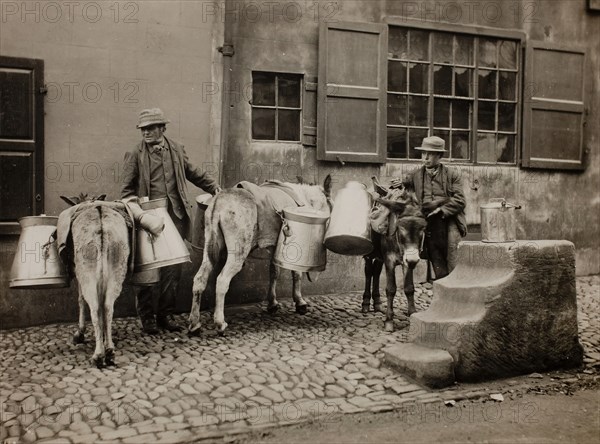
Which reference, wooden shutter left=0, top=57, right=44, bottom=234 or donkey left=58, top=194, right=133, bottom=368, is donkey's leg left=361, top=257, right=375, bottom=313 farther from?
wooden shutter left=0, top=57, right=44, bottom=234

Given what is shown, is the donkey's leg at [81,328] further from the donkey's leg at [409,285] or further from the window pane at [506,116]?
the window pane at [506,116]

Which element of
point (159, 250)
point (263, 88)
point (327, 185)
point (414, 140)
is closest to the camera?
point (159, 250)

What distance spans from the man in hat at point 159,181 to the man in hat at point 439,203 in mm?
2428

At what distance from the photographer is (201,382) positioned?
530 cm

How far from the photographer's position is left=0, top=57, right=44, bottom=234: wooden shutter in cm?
717

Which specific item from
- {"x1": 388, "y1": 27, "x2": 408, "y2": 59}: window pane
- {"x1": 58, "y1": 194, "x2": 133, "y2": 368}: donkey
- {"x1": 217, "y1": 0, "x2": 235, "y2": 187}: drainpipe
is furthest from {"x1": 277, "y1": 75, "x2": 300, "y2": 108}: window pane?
{"x1": 58, "y1": 194, "x2": 133, "y2": 368}: donkey

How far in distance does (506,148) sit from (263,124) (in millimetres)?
4154

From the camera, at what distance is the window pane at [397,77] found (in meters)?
9.69

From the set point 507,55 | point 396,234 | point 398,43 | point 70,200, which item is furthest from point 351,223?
point 507,55

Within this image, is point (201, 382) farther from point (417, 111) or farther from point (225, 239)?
point (417, 111)

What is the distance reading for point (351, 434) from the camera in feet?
14.7

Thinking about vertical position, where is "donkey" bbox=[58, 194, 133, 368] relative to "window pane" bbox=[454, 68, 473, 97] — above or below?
below

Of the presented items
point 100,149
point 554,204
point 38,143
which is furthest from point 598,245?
point 38,143

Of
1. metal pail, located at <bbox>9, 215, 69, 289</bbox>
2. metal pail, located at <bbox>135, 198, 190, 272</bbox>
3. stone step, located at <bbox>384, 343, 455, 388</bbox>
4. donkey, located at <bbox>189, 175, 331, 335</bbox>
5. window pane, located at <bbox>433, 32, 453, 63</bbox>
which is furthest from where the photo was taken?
window pane, located at <bbox>433, 32, 453, 63</bbox>
